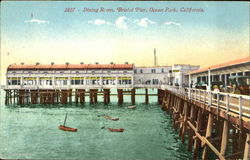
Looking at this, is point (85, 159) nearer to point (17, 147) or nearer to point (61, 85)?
point (17, 147)

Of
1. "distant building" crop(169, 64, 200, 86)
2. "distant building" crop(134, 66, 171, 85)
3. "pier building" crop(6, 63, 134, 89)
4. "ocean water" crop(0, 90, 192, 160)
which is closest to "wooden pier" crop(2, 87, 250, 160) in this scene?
"ocean water" crop(0, 90, 192, 160)

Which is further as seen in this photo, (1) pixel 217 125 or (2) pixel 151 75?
(2) pixel 151 75

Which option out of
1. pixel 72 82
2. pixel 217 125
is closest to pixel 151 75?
pixel 72 82

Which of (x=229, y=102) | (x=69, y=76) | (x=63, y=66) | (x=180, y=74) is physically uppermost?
(x=63, y=66)

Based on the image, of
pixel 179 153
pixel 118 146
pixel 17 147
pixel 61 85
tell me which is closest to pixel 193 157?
pixel 179 153

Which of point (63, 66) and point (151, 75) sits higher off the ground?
point (63, 66)

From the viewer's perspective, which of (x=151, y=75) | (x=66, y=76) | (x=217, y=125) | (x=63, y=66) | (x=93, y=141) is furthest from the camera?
(x=151, y=75)

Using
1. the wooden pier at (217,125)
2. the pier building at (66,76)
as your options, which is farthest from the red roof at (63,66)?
the wooden pier at (217,125)

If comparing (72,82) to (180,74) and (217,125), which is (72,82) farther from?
(217,125)

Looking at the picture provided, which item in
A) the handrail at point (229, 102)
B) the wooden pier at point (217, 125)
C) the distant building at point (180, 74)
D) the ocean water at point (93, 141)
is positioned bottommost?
the ocean water at point (93, 141)

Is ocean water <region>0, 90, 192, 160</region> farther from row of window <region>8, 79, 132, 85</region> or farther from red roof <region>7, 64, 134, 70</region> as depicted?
red roof <region>7, 64, 134, 70</region>

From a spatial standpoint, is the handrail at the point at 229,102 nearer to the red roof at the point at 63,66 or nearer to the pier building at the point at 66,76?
the pier building at the point at 66,76
